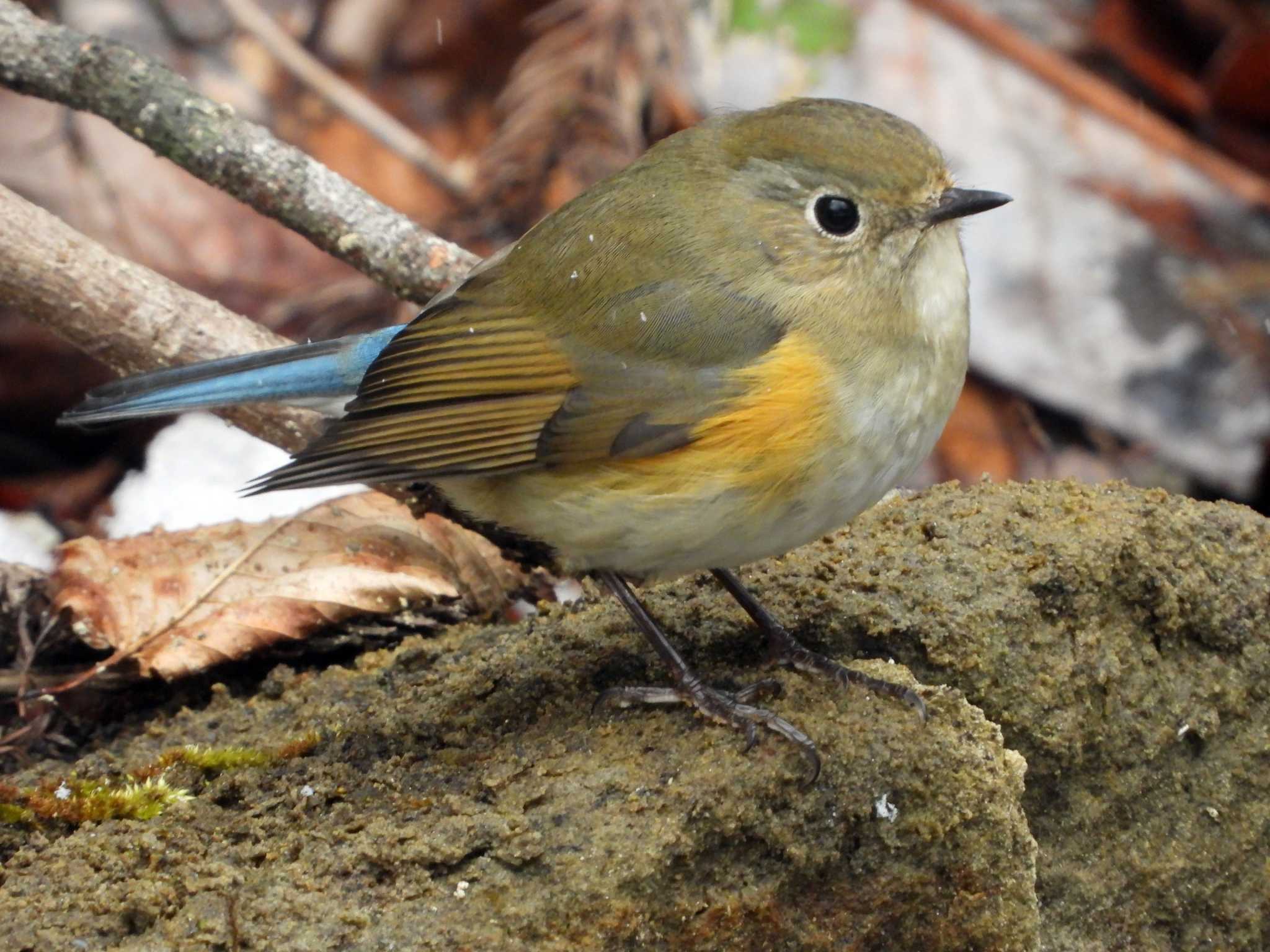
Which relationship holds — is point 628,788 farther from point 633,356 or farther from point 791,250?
point 791,250

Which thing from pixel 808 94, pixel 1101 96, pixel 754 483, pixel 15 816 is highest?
pixel 1101 96

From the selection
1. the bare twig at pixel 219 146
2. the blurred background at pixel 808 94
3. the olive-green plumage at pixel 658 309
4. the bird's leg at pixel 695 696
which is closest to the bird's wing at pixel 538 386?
the olive-green plumage at pixel 658 309

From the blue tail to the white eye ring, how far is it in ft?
3.10

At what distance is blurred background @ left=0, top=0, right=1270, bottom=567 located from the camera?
220 inches

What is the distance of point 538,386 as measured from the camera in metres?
2.92

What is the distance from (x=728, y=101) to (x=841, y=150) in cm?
335

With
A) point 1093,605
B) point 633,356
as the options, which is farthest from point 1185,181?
point 633,356

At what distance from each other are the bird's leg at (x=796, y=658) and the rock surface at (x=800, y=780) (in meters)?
0.03

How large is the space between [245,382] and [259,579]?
66 cm

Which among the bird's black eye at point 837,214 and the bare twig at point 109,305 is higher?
the bird's black eye at point 837,214

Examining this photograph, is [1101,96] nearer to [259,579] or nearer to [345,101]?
[345,101]

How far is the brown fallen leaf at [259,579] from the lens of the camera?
11.2ft

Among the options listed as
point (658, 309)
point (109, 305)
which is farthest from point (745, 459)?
point (109, 305)

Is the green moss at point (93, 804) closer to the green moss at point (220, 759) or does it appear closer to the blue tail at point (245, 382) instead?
the green moss at point (220, 759)
